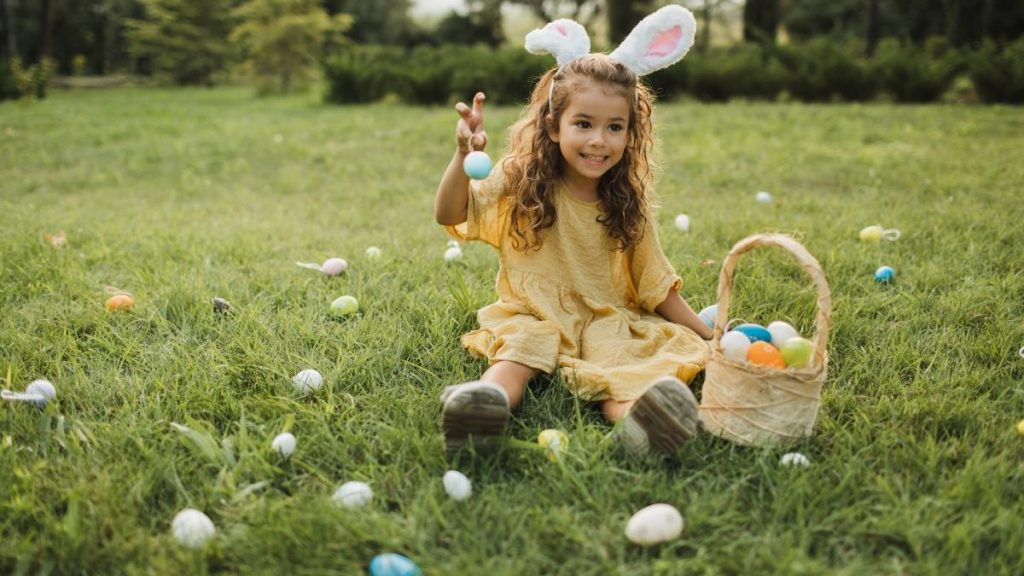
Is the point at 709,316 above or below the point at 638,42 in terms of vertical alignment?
below

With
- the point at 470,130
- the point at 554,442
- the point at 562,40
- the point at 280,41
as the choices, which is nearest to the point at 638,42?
the point at 562,40

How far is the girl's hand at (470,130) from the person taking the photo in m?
2.04

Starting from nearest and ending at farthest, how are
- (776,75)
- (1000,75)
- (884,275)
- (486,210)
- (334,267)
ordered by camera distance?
1. (486,210)
2. (884,275)
3. (334,267)
4. (1000,75)
5. (776,75)

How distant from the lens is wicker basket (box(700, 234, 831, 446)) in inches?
68.2

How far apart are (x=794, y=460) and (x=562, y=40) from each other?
4.65ft

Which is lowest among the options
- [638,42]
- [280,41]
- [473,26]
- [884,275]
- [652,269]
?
[884,275]

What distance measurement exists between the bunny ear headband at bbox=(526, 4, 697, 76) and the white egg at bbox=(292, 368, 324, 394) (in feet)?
4.01

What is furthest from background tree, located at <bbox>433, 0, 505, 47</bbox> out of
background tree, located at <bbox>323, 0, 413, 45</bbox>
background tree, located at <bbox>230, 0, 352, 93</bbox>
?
background tree, located at <bbox>230, 0, 352, 93</bbox>

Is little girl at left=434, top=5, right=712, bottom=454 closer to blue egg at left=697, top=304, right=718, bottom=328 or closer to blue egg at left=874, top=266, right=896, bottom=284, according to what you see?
blue egg at left=697, top=304, right=718, bottom=328

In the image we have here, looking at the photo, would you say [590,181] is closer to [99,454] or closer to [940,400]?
[940,400]

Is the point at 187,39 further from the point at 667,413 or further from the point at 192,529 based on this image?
the point at 667,413

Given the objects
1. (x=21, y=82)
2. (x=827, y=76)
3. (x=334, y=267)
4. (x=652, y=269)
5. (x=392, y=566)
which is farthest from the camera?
(x=21, y=82)

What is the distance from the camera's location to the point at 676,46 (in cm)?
219

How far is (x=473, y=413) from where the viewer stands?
5.47ft
